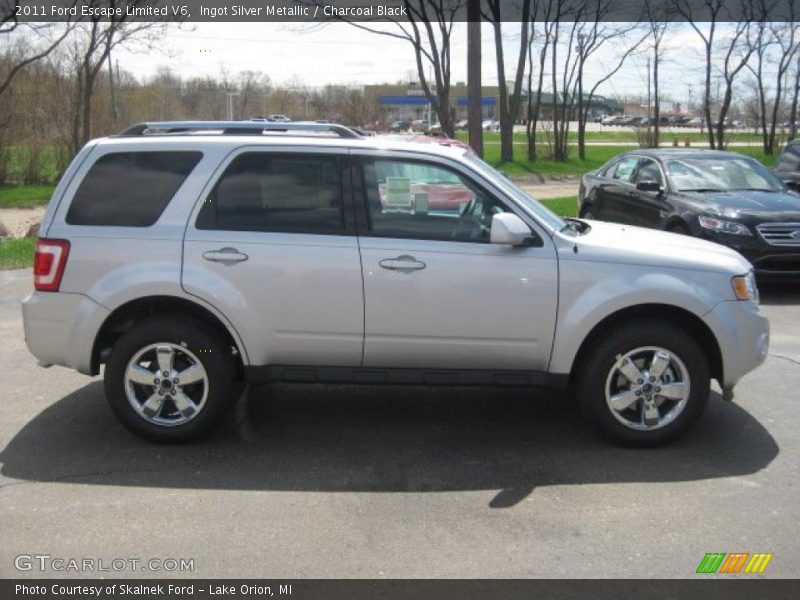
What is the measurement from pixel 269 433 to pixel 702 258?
2961mm

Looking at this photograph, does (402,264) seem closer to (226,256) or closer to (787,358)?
(226,256)

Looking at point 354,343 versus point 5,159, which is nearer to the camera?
point 354,343

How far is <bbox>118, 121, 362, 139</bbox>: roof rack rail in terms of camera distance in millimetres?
5461

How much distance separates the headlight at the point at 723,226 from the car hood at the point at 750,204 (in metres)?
0.09

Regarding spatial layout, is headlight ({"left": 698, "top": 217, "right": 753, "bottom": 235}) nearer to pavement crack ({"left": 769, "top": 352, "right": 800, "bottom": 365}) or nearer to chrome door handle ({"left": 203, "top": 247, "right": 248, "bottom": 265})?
pavement crack ({"left": 769, "top": 352, "right": 800, "bottom": 365})

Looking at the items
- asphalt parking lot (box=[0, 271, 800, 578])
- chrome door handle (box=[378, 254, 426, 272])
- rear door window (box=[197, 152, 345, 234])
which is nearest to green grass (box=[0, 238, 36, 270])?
asphalt parking lot (box=[0, 271, 800, 578])

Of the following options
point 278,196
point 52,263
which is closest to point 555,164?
point 278,196

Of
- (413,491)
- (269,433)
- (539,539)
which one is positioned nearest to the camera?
(539,539)

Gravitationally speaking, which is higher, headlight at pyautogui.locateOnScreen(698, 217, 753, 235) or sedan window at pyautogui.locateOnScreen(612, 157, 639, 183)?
sedan window at pyautogui.locateOnScreen(612, 157, 639, 183)

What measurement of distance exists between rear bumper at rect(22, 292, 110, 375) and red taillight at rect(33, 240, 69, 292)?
0.20 feet
